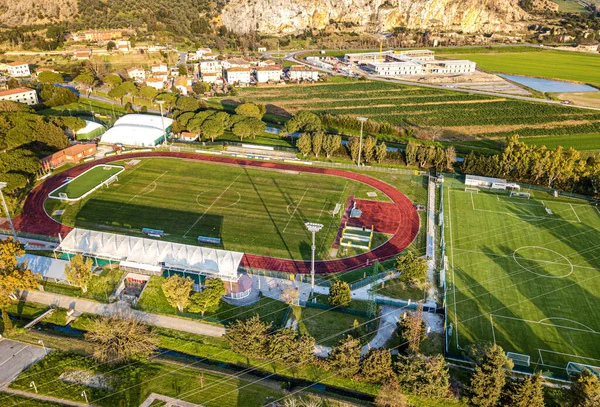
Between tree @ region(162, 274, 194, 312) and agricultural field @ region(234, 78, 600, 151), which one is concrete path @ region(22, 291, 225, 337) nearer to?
tree @ region(162, 274, 194, 312)

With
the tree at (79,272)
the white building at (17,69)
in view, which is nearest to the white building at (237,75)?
the white building at (17,69)

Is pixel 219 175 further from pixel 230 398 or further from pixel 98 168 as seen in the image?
pixel 230 398

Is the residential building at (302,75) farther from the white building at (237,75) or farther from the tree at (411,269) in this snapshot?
the tree at (411,269)

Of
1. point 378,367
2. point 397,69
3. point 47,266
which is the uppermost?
point 397,69

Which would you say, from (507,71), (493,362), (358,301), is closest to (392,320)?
(358,301)

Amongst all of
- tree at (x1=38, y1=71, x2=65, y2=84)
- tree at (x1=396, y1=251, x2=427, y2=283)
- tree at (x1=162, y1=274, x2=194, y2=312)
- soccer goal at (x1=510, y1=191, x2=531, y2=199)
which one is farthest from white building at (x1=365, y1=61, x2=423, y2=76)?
tree at (x1=162, y1=274, x2=194, y2=312)

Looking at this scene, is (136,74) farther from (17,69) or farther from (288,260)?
(288,260)

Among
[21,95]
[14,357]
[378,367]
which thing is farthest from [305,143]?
[21,95]
